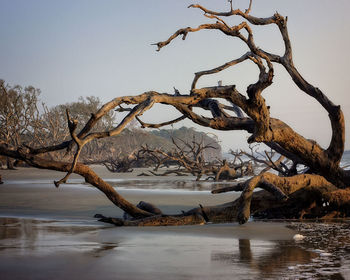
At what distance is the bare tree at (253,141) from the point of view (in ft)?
20.1

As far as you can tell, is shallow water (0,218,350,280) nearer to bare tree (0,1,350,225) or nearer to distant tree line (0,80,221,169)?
bare tree (0,1,350,225)

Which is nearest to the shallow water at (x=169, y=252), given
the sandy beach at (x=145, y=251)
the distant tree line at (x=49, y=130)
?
the sandy beach at (x=145, y=251)

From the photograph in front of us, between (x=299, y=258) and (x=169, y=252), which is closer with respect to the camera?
(x=299, y=258)

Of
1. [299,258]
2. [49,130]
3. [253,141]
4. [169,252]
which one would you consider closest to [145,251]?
[169,252]

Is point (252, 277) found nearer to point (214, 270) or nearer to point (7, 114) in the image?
point (214, 270)

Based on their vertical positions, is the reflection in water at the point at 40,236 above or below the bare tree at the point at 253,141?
below

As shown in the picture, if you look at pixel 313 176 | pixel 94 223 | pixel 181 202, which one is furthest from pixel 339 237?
pixel 181 202

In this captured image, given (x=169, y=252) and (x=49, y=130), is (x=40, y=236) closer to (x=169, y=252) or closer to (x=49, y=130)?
(x=169, y=252)

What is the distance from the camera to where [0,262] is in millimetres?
3875

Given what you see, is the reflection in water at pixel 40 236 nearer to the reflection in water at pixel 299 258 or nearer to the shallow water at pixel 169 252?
the shallow water at pixel 169 252

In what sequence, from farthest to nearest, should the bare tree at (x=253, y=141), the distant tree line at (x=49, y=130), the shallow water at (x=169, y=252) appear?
the distant tree line at (x=49, y=130), the bare tree at (x=253, y=141), the shallow water at (x=169, y=252)

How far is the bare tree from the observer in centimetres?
612

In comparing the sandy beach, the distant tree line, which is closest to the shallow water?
the sandy beach

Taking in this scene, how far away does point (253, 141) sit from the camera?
6.71 metres
